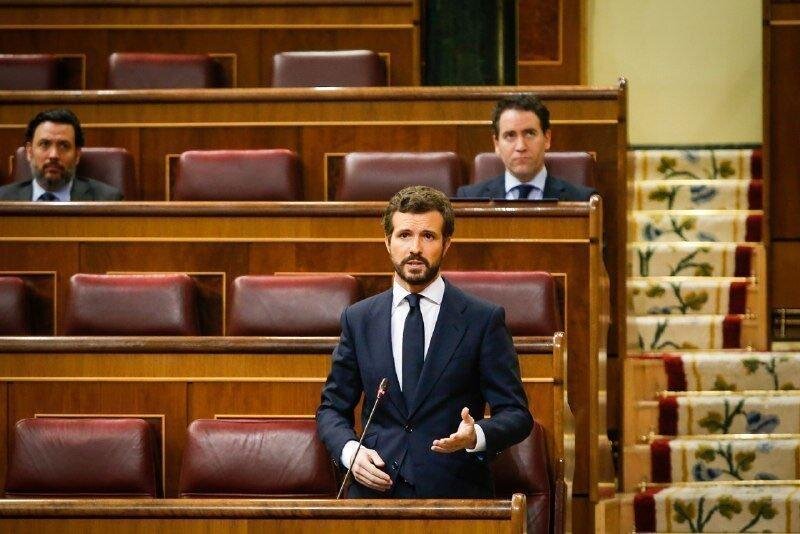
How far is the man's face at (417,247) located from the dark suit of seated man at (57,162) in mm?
845

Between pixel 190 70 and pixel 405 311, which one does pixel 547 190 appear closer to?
pixel 405 311

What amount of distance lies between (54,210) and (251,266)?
0.90 ft

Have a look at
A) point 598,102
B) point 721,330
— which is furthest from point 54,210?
point 721,330

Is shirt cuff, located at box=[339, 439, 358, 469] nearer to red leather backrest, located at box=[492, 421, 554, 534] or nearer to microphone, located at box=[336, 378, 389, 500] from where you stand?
microphone, located at box=[336, 378, 389, 500]

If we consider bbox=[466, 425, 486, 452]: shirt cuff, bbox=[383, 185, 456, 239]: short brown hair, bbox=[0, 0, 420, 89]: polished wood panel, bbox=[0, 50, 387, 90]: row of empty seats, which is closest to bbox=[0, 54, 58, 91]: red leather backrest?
bbox=[0, 50, 387, 90]: row of empty seats

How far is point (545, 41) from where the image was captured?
3084 millimetres

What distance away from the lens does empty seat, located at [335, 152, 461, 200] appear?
2.01 m

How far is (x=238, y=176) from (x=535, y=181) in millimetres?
453

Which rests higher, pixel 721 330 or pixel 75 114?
pixel 75 114

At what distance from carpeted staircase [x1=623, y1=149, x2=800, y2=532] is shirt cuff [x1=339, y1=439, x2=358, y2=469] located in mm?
738

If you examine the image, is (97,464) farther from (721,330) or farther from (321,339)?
(721,330)

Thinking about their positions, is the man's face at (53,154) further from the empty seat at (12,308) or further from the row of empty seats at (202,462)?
the row of empty seats at (202,462)

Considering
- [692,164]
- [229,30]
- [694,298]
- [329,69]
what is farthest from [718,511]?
[229,30]

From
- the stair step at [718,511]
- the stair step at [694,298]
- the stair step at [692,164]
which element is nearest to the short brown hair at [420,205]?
the stair step at [718,511]
